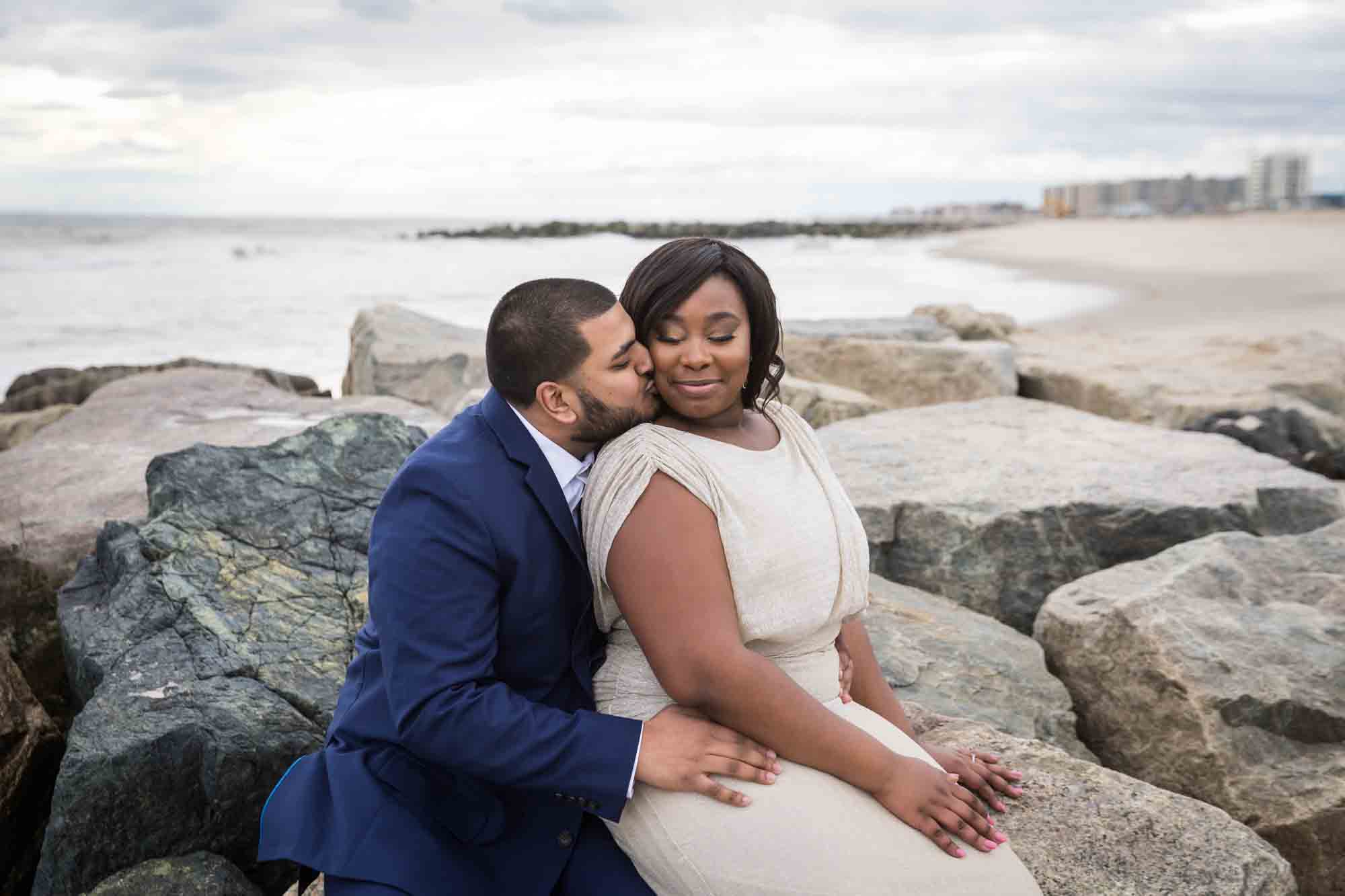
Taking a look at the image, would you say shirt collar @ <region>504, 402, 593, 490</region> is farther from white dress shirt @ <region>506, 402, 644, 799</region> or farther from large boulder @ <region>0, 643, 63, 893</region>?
large boulder @ <region>0, 643, 63, 893</region>

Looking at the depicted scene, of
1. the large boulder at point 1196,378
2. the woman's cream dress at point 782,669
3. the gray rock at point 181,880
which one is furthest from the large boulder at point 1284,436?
the gray rock at point 181,880

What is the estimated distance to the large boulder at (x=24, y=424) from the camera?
7371mm

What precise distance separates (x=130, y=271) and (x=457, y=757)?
3015 centimetres

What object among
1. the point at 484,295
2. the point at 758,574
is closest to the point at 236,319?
the point at 484,295

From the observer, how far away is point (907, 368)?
8.00 metres

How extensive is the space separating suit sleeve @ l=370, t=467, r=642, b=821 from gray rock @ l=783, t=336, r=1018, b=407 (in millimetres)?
5641

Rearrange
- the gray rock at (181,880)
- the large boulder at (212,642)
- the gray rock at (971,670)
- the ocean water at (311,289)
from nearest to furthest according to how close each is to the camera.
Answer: the gray rock at (181,880) < the large boulder at (212,642) < the gray rock at (971,670) < the ocean water at (311,289)

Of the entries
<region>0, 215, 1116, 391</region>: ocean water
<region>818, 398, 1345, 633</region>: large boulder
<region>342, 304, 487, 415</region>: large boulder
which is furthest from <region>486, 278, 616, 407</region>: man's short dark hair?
<region>0, 215, 1116, 391</region>: ocean water

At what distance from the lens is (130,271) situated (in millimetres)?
28875

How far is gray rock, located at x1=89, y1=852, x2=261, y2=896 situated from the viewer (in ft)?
8.70

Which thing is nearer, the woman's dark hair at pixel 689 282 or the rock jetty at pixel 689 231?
the woman's dark hair at pixel 689 282

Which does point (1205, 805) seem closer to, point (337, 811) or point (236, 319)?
point (337, 811)

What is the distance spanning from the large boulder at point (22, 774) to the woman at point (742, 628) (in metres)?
1.87

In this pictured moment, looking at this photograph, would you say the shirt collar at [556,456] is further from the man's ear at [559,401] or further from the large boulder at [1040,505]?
the large boulder at [1040,505]
